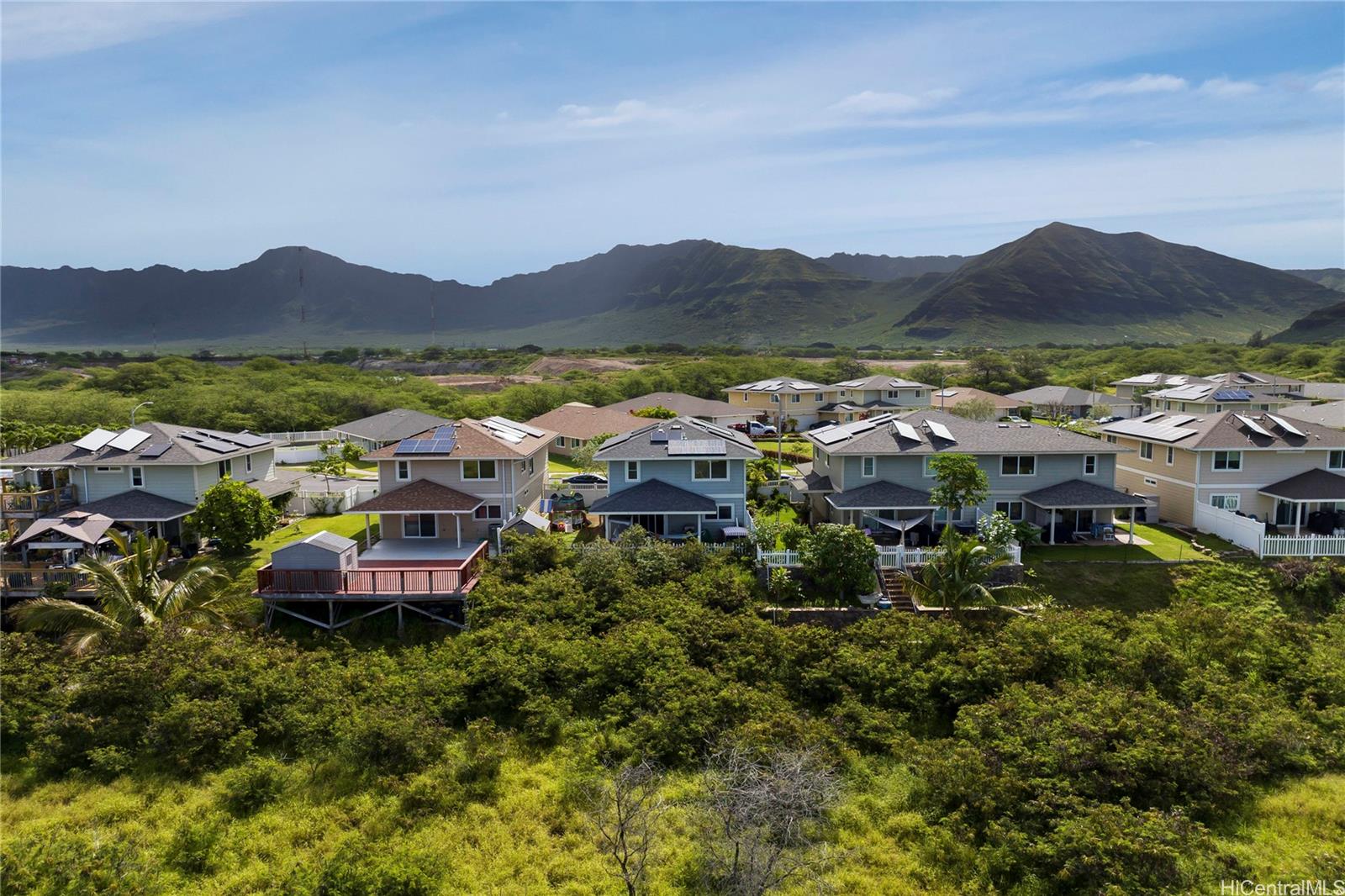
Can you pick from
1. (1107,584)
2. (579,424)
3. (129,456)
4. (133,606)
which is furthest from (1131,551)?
(129,456)

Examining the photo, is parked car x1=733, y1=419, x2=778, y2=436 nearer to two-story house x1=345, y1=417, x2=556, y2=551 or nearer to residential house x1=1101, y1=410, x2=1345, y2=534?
residential house x1=1101, y1=410, x2=1345, y2=534

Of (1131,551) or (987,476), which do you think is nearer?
(1131,551)

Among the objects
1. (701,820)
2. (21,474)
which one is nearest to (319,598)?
(701,820)

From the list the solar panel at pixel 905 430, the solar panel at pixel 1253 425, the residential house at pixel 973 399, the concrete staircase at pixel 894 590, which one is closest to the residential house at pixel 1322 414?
the solar panel at pixel 1253 425

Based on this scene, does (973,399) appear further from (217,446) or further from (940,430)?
(217,446)

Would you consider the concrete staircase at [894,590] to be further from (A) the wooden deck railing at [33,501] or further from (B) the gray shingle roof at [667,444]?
(A) the wooden deck railing at [33,501]

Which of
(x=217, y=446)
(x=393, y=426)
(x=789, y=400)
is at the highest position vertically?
(x=217, y=446)

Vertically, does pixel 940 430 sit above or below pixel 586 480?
above
